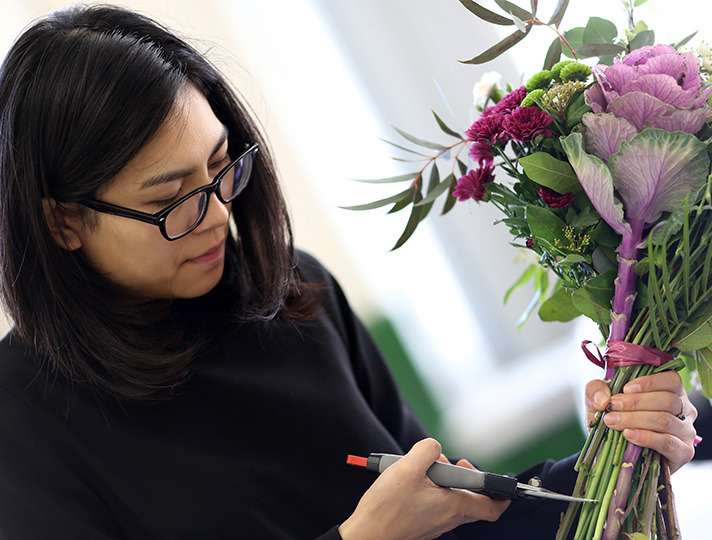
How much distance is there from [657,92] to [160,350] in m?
0.69

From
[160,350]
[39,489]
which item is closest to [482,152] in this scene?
[160,350]

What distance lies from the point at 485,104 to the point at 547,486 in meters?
0.50

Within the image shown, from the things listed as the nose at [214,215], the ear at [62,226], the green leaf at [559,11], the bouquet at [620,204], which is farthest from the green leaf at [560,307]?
the ear at [62,226]

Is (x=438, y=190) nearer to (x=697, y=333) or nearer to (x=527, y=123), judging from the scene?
(x=527, y=123)

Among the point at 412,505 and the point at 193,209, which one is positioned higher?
the point at 193,209

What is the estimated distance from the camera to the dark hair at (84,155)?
81 cm

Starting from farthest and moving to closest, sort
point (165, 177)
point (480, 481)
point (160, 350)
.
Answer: point (160, 350) < point (165, 177) < point (480, 481)

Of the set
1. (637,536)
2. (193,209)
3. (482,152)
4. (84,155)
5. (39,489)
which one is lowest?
(637,536)

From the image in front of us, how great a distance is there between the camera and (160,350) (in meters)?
0.95

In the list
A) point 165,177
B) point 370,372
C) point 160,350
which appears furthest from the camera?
point 370,372

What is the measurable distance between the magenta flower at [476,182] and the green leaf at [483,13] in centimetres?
16

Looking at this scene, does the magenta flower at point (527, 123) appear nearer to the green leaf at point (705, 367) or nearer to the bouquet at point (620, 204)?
the bouquet at point (620, 204)

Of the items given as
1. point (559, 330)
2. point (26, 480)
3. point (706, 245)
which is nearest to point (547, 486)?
point (706, 245)

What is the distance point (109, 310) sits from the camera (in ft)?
3.06
